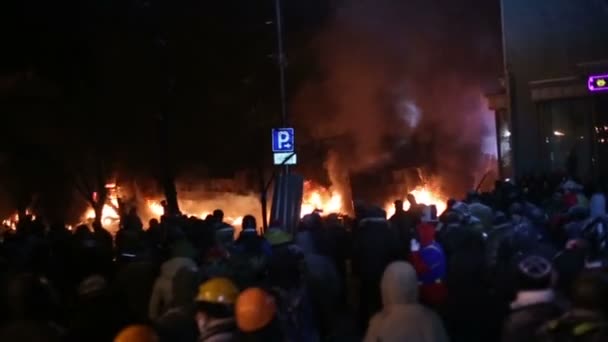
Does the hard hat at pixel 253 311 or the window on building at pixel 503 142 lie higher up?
the window on building at pixel 503 142

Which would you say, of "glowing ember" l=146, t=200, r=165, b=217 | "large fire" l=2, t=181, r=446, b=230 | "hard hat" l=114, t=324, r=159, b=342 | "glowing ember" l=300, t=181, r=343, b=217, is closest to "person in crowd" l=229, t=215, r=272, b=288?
"hard hat" l=114, t=324, r=159, b=342

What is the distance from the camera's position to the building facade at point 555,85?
21688 mm

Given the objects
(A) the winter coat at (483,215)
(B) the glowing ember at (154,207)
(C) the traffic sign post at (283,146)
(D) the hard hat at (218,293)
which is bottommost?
(D) the hard hat at (218,293)

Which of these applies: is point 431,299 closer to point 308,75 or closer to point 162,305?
point 162,305

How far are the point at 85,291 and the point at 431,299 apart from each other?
150 inches

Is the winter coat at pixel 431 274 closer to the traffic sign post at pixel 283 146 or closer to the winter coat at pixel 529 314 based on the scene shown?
the winter coat at pixel 529 314

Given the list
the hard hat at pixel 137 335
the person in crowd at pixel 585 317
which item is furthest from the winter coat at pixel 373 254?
the hard hat at pixel 137 335

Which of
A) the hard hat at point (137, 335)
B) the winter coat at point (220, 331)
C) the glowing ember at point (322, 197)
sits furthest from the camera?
the glowing ember at point (322, 197)

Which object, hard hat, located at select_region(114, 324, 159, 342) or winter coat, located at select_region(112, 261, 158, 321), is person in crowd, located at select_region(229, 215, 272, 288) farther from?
hard hat, located at select_region(114, 324, 159, 342)

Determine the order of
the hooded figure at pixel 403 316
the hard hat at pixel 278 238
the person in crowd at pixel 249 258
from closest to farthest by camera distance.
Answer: the hooded figure at pixel 403 316 < the person in crowd at pixel 249 258 < the hard hat at pixel 278 238

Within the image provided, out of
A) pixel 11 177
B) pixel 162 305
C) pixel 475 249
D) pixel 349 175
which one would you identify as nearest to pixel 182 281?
pixel 162 305

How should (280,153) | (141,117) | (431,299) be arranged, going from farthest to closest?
1. (141,117)
2. (280,153)
3. (431,299)

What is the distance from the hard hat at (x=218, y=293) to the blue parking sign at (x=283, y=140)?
11.0 metres

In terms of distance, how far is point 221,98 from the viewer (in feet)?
110
